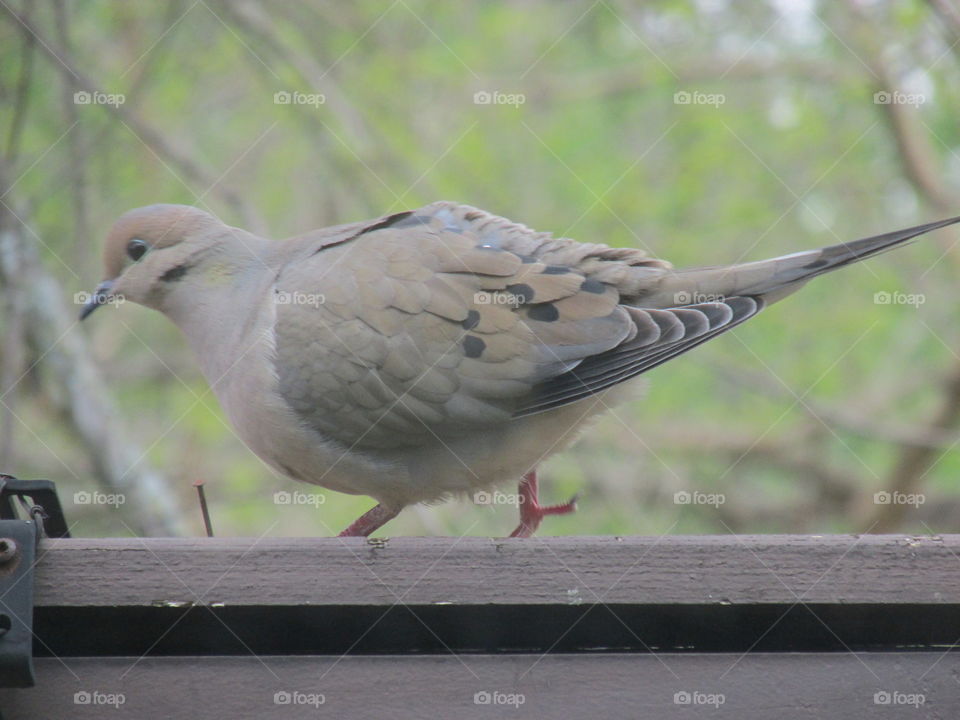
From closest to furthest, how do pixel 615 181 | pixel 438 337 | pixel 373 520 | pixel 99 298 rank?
pixel 438 337 → pixel 373 520 → pixel 99 298 → pixel 615 181

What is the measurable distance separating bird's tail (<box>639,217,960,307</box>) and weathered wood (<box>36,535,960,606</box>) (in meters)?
0.91

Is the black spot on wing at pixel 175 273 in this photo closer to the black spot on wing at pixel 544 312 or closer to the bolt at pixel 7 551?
the black spot on wing at pixel 544 312

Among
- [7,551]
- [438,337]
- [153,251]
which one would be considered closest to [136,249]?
[153,251]

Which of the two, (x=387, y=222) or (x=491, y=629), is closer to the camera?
(x=491, y=629)

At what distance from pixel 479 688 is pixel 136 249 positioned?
1.82m

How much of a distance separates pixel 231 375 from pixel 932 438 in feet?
13.8

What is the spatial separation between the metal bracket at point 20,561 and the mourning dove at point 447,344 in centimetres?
94

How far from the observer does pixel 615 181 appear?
20.5 ft

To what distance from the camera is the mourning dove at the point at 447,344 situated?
2523 mm

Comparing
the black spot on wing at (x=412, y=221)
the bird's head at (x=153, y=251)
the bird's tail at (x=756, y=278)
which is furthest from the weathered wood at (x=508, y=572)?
the bird's head at (x=153, y=251)

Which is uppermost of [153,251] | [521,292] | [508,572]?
[153,251]

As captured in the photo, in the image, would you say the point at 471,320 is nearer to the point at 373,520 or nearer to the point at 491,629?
the point at 373,520

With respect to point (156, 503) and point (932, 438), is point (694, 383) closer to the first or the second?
point (932, 438)

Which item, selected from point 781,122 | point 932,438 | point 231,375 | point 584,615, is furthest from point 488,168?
point 584,615
